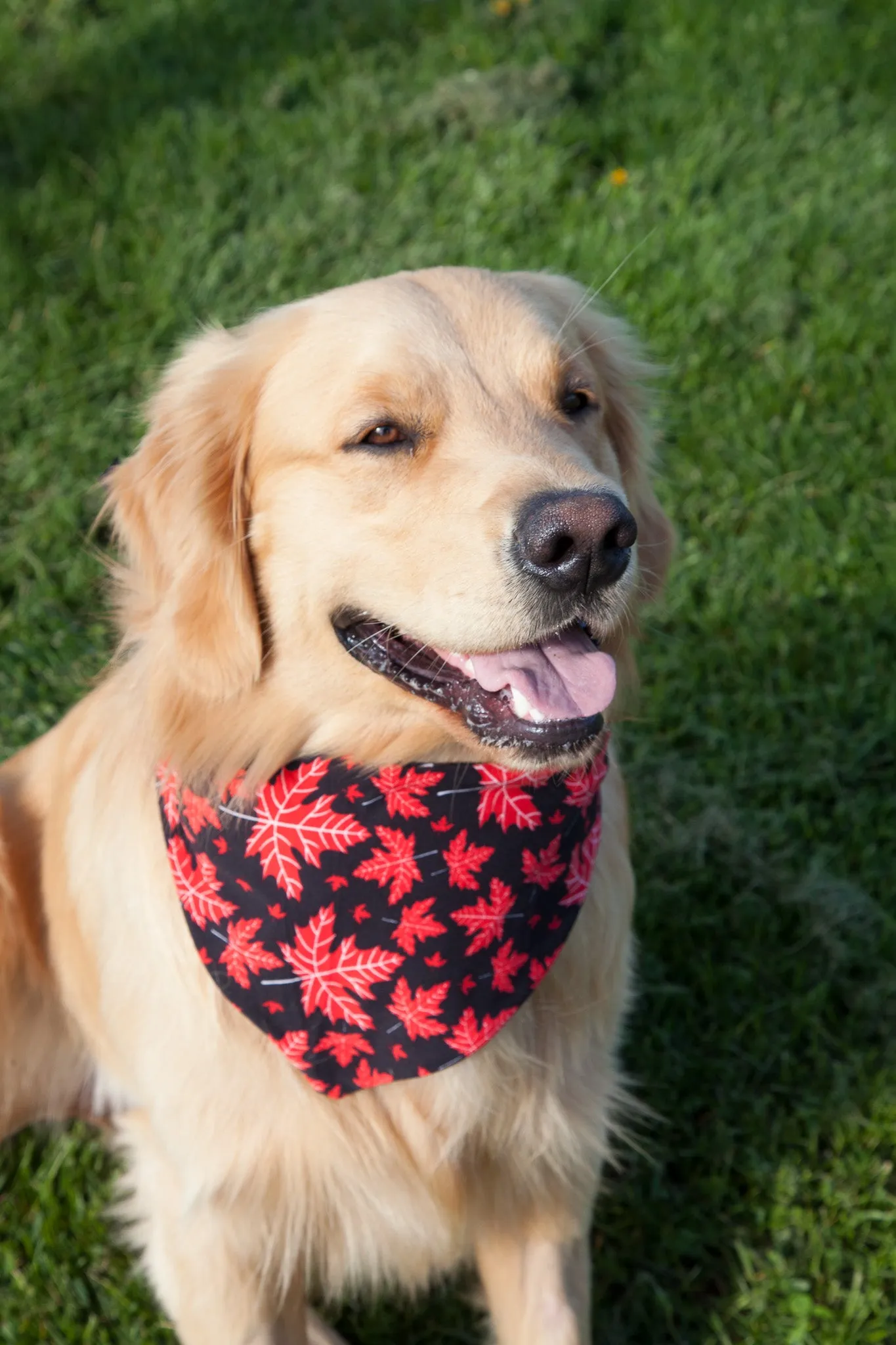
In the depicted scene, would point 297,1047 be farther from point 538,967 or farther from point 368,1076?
point 538,967

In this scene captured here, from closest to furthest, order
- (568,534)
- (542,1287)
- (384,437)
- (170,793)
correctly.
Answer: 1. (568,534)
2. (384,437)
3. (170,793)
4. (542,1287)

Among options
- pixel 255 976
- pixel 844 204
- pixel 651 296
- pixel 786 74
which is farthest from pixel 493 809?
pixel 786 74

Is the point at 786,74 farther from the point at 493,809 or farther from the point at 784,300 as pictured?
the point at 493,809

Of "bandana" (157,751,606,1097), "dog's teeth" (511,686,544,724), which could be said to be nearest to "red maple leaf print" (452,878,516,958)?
"bandana" (157,751,606,1097)

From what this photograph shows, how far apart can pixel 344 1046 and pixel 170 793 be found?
56 cm

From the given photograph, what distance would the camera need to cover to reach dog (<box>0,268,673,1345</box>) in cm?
196

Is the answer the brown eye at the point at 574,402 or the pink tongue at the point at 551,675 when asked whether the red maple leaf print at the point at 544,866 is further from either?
the brown eye at the point at 574,402

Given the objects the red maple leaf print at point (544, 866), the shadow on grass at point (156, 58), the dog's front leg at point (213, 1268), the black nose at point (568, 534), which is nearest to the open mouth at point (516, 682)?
the black nose at point (568, 534)

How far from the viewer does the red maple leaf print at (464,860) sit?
223cm

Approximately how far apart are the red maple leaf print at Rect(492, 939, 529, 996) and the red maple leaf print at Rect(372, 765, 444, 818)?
0.32 metres

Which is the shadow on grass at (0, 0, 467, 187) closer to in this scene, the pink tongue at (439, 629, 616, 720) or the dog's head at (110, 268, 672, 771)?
the dog's head at (110, 268, 672, 771)

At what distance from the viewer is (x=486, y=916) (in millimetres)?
2277

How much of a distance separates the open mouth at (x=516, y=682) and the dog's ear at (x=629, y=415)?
18.2 inches

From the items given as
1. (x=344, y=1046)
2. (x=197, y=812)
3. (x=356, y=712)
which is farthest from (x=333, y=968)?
(x=356, y=712)
